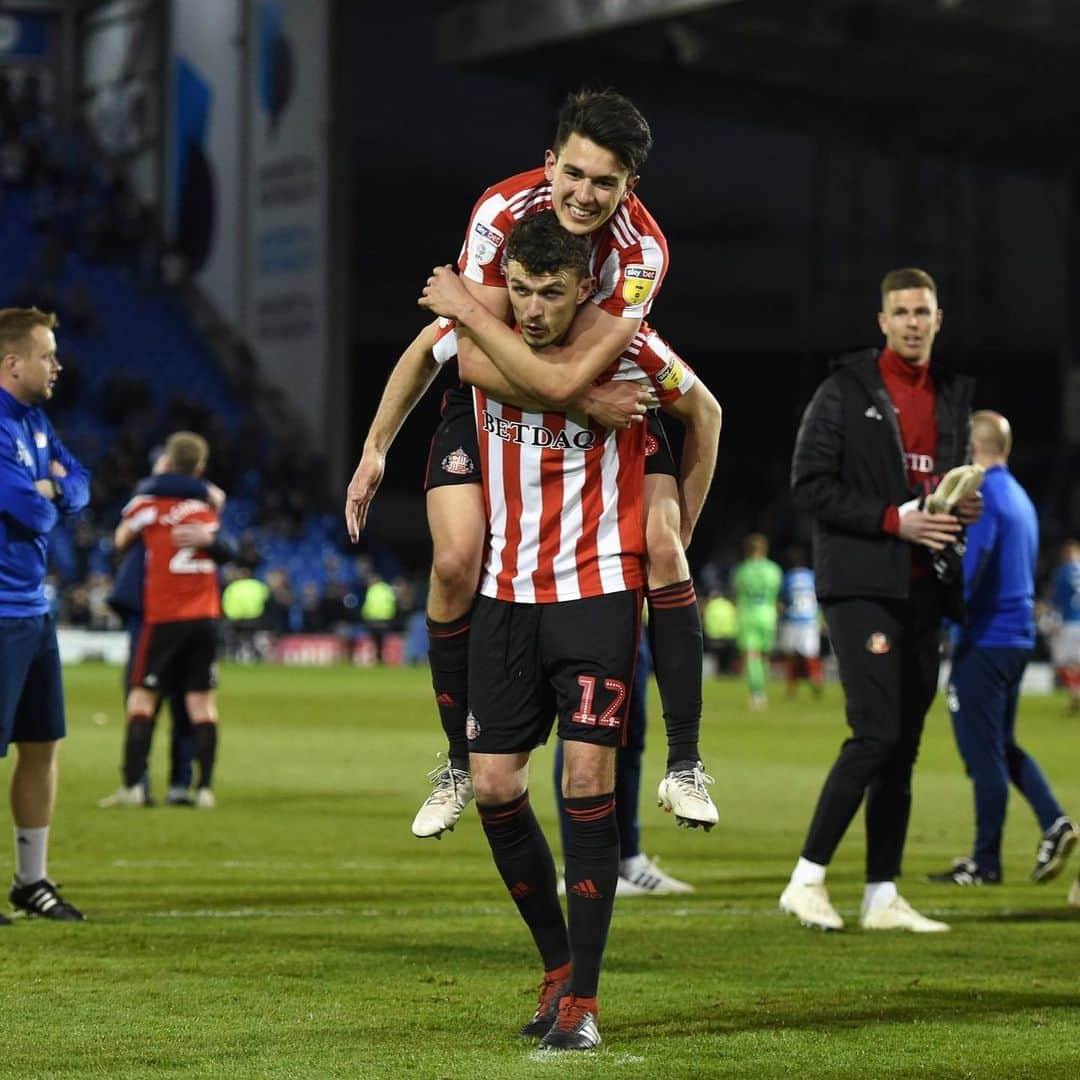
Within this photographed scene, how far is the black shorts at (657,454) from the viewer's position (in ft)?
18.4

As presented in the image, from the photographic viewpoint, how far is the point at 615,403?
5.38 m

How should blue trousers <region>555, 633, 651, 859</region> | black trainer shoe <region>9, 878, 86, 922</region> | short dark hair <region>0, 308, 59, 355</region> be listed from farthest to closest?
blue trousers <region>555, 633, 651, 859</region>
black trainer shoe <region>9, 878, 86, 922</region>
short dark hair <region>0, 308, 59, 355</region>

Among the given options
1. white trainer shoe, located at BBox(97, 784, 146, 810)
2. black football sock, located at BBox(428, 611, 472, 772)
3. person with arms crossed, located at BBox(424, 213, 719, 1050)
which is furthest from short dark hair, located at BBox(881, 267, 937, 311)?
white trainer shoe, located at BBox(97, 784, 146, 810)

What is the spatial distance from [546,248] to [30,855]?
3699 mm

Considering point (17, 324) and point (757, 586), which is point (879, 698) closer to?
point (17, 324)

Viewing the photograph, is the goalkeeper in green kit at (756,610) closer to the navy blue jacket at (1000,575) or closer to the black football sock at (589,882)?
the navy blue jacket at (1000,575)

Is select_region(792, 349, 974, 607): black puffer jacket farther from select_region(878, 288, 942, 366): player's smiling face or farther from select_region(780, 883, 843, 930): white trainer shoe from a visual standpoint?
select_region(780, 883, 843, 930): white trainer shoe

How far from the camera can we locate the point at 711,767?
647 inches

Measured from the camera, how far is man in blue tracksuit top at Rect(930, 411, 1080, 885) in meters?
9.61

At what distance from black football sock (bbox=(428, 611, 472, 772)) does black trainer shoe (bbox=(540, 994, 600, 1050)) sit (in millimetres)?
758

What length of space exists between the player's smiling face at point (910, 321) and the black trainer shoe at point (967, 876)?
9.13 ft

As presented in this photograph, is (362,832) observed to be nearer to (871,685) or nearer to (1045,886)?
(1045,886)

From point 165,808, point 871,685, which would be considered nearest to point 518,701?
point 871,685

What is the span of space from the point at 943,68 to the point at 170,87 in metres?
18.2
